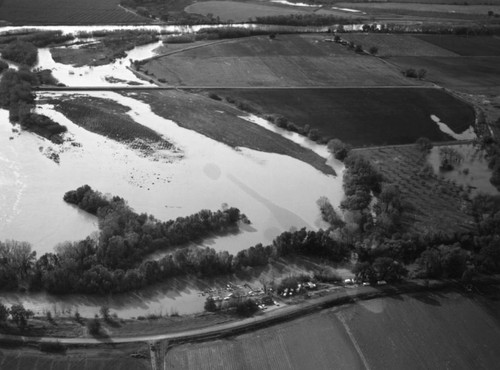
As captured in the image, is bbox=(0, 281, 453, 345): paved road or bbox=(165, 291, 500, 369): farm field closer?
bbox=(165, 291, 500, 369): farm field

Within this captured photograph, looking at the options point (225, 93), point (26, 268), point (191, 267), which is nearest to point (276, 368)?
point (191, 267)

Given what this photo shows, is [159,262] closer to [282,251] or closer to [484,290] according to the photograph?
[282,251]

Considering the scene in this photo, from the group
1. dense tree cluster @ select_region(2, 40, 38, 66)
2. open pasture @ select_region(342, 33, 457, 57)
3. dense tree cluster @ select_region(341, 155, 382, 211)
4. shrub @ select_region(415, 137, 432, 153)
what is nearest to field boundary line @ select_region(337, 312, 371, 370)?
dense tree cluster @ select_region(341, 155, 382, 211)

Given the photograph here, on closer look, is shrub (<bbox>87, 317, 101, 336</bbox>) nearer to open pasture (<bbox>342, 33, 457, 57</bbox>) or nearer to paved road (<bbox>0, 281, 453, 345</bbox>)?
paved road (<bbox>0, 281, 453, 345</bbox>)

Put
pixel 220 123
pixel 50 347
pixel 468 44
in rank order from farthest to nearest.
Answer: pixel 468 44
pixel 220 123
pixel 50 347

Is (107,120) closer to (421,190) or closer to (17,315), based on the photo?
(17,315)

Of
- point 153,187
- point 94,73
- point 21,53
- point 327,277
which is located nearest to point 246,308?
point 327,277
